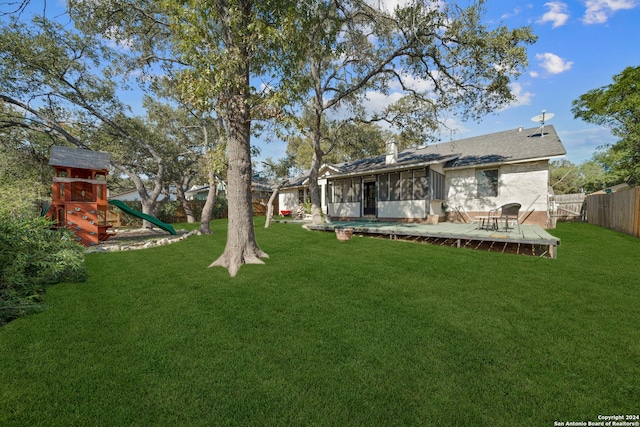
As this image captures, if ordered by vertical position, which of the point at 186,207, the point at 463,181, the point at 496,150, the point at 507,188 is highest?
the point at 496,150

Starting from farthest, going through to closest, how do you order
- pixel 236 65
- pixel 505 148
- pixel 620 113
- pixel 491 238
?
pixel 620 113
pixel 505 148
pixel 491 238
pixel 236 65

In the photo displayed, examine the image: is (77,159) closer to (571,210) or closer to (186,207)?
(186,207)

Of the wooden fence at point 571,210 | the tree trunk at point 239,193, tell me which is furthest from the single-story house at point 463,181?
the tree trunk at point 239,193

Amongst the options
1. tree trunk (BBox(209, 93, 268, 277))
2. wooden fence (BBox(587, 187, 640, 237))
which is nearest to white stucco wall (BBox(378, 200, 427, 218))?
wooden fence (BBox(587, 187, 640, 237))

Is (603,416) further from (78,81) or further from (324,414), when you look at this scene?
(78,81)

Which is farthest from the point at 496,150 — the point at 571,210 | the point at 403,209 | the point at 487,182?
the point at 571,210

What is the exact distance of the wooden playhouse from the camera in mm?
8719

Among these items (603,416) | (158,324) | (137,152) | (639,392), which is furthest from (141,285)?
(137,152)

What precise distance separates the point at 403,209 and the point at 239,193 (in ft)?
31.7

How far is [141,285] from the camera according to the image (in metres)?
4.95

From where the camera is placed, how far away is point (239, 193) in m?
6.24

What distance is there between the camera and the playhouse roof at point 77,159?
875cm

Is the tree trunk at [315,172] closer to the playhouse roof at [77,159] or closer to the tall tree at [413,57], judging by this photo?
the tall tree at [413,57]

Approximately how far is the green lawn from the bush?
33 centimetres
